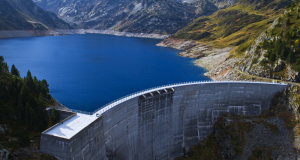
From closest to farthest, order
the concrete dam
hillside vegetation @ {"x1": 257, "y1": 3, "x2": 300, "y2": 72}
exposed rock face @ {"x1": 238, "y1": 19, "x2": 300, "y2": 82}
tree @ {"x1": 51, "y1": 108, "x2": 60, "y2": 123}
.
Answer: the concrete dam → tree @ {"x1": 51, "y1": 108, "x2": 60, "y2": 123} → exposed rock face @ {"x1": 238, "y1": 19, "x2": 300, "y2": 82} → hillside vegetation @ {"x1": 257, "y1": 3, "x2": 300, "y2": 72}

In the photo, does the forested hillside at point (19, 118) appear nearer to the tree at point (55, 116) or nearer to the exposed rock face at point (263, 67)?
the tree at point (55, 116)

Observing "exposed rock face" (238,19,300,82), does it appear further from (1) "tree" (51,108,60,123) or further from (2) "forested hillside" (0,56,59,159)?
(2) "forested hillside" (0,56,59,159)

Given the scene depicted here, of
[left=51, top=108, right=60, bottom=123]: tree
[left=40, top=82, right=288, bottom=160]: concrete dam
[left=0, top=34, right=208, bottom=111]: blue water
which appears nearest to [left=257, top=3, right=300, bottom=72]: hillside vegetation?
[left=40, top=82, right=288, bottom=160]: concrete dam

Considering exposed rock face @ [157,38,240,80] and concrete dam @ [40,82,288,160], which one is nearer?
concrete dam @ [40,82,288,160]

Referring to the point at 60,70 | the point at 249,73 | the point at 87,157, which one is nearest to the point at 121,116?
the point at 87,157

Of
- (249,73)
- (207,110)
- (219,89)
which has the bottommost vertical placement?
(207,110)

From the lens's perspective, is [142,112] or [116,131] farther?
[142,112]

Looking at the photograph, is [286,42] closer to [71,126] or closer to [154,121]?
[154,121]

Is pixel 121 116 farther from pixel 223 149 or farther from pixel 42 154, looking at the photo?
pixel 223 149
